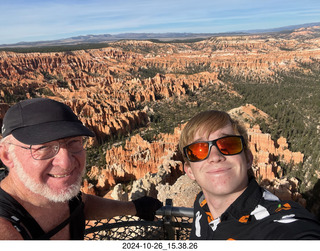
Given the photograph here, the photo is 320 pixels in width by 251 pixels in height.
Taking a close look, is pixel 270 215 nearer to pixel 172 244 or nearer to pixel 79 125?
pixel 172 244

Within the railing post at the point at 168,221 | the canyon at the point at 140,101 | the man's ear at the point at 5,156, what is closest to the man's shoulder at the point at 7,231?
the man's ear at the point at 5,156

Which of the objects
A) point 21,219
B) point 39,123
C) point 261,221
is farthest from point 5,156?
point 261,221

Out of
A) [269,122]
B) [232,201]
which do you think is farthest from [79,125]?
[269,122]

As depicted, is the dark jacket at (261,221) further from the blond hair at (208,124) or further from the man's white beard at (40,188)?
the man's white beard at (40,188)

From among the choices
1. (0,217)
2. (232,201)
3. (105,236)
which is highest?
(0,217)

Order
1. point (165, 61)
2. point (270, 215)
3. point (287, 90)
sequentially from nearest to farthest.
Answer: point (270, 215)
point (287, 90)
point (165, 61)

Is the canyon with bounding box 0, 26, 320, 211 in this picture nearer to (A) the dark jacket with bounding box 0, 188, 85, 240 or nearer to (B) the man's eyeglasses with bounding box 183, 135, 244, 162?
(B) the man's eyeglasses with bounding box 183, 135, 244, 162
